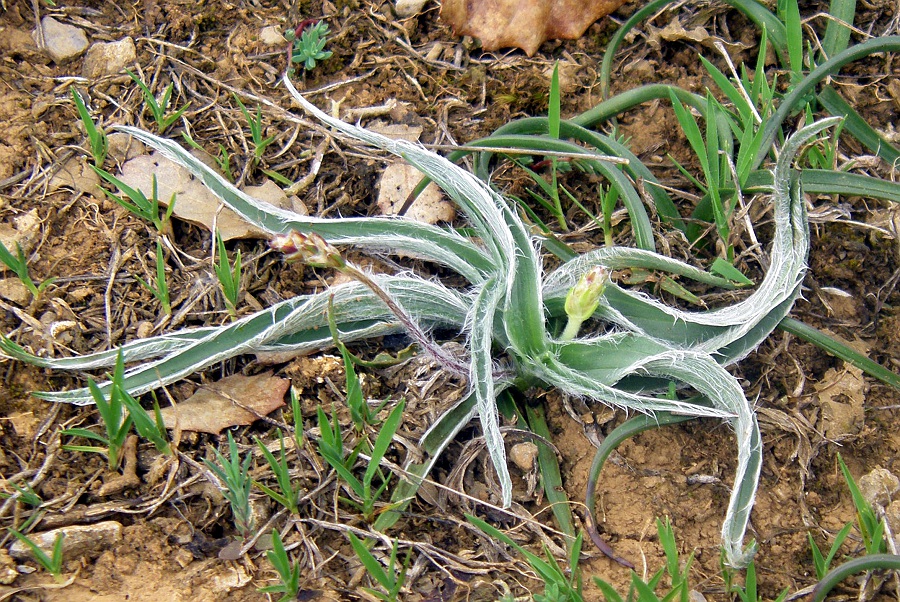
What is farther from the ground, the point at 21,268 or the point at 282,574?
the point at 21,268

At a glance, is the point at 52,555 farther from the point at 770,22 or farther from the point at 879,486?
the point at 770,22

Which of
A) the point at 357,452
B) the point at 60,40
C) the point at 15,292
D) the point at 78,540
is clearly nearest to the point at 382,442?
the point at 357,452

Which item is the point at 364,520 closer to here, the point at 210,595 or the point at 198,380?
the point at 210,595

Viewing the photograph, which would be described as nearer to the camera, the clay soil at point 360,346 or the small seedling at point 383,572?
the small seedling at point 383,572

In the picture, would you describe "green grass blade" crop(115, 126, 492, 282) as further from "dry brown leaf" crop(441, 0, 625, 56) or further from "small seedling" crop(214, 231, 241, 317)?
"dry brown leaf" crop(441, 0, 625, 56)

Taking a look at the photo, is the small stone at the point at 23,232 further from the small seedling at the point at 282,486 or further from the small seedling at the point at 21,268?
the small seedling at the point at 282,486

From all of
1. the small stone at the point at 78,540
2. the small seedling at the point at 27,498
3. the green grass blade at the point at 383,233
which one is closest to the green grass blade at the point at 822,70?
the green grass blade at the point at 383,233
